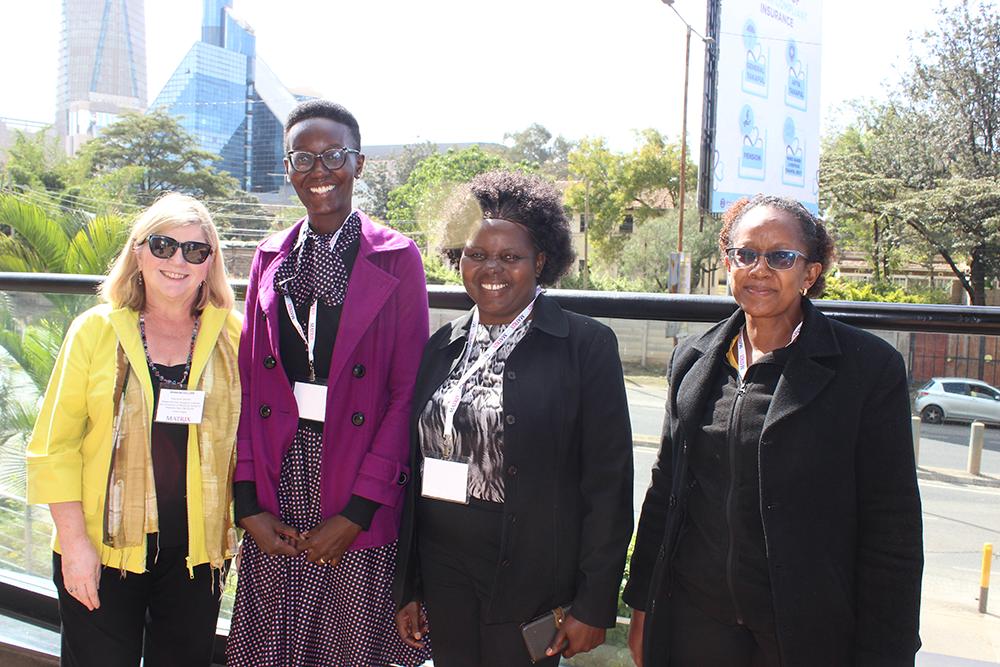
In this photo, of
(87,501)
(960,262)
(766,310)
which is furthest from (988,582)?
(960,262)

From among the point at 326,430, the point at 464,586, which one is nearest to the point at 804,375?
the point at 464,586

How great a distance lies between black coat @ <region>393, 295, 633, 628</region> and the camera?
1.66m

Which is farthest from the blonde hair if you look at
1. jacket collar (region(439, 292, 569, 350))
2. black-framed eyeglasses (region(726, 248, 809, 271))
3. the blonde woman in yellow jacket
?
black-framed eyeglasses (region(726, 248, 809, 271))

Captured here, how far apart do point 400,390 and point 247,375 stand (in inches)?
19.4

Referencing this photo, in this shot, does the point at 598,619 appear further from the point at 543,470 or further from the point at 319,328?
the point at 319,328

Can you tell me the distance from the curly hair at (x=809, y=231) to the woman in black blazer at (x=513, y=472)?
0.47 meters

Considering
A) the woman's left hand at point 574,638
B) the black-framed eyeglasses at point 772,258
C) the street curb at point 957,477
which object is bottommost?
the woman's left hand at point 574,638

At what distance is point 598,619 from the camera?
165 centimetres

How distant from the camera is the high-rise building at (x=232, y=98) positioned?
5153 inches

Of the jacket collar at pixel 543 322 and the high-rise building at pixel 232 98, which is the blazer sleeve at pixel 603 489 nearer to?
the jacket collar at pixel 543 322

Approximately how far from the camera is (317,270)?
1.95 meters

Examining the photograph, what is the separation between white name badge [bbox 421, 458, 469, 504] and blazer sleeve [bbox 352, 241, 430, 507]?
125mm

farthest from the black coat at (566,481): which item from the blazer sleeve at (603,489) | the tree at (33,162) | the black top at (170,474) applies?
the tree at (33,162)

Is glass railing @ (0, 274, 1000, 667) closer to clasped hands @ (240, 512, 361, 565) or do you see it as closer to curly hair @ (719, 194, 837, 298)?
curly hair @ (719, 194, 837, 298)
